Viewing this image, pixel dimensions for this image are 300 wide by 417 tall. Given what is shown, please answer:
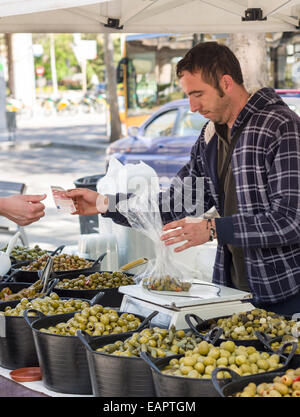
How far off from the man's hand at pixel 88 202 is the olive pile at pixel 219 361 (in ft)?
4.02

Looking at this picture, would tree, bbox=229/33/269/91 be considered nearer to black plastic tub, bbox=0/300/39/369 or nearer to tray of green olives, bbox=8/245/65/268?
tray of green olives, bbox=8/245/65/268

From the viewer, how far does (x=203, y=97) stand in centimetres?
301

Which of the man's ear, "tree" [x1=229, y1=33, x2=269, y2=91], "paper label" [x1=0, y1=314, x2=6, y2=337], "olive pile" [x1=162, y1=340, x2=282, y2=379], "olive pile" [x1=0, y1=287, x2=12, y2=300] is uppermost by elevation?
the man's ear

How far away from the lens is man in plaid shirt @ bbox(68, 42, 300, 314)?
2781mm

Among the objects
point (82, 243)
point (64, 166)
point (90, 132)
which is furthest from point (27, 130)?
point (82, 243)

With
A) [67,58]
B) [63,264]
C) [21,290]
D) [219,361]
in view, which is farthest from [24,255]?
[67,58]

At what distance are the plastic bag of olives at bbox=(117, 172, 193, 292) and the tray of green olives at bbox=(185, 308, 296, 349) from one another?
0.27 meters

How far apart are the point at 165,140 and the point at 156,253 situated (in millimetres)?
8105

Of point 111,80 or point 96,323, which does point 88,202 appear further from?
point 111,80

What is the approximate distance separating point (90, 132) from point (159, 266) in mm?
24292

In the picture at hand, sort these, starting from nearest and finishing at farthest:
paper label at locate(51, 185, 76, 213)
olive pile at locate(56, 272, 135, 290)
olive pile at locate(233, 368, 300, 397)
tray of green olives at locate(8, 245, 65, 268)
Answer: olive pile at locate(233, 368, 300, 397) → paper label at locate(51, 185, 76, 213) → olive pile at locate(56, 272, 135, 290) → tray of green olives at locate(8, 245, 65, 268)

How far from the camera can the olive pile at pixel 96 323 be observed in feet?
8.62

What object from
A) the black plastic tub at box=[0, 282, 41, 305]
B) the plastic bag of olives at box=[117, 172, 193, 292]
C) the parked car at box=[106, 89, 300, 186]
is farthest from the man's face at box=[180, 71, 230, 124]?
the parked car at box=[106, 89, 300, 186]
